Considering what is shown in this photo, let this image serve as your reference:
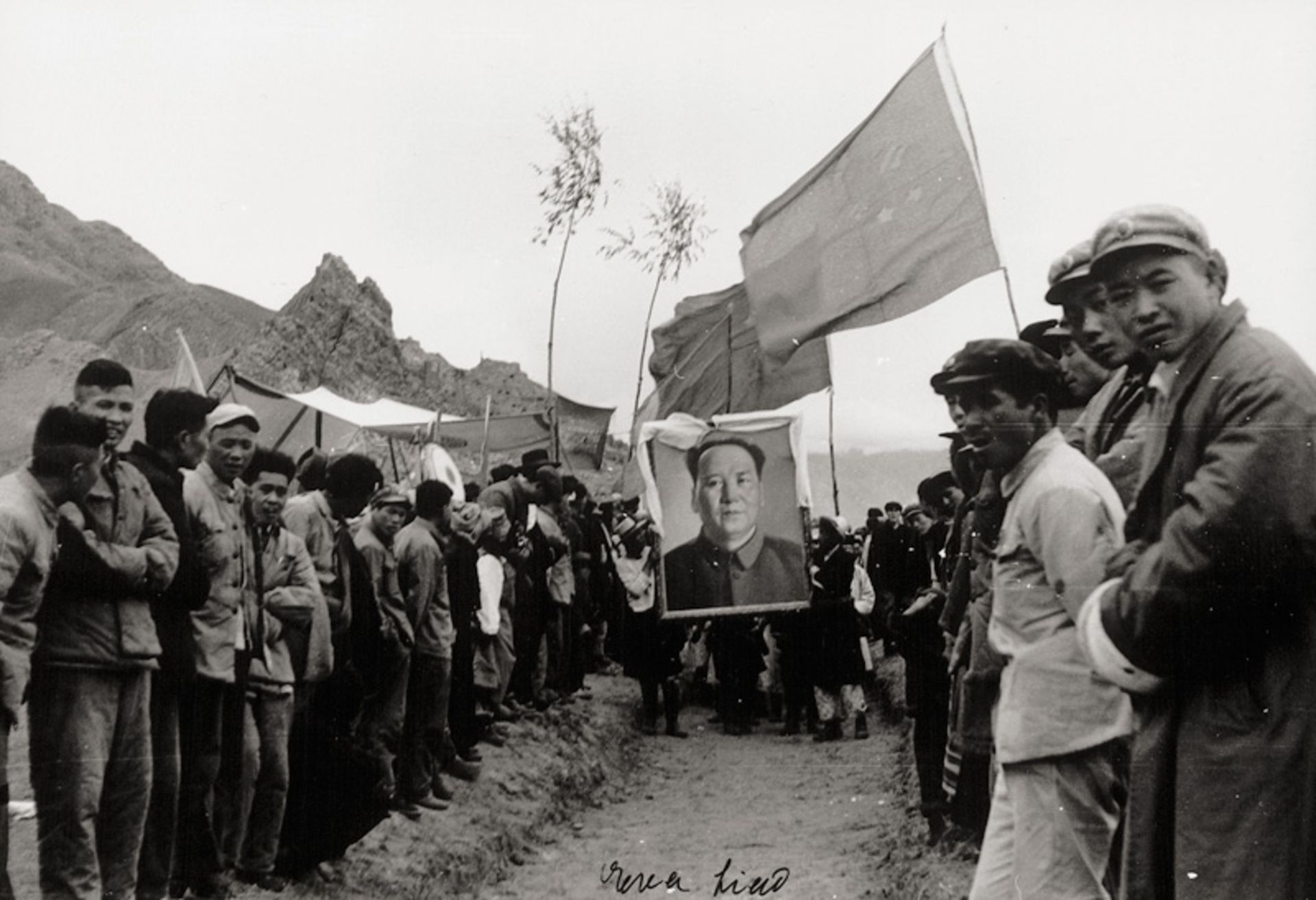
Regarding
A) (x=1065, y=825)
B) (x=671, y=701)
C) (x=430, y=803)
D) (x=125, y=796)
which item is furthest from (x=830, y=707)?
(x=1065, y=825)

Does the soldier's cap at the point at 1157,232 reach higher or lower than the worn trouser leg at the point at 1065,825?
higher

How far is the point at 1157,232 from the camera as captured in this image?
293 centimetres

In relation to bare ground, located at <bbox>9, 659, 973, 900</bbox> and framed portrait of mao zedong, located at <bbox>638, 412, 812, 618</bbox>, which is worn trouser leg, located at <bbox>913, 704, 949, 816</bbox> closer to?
bare ground, located at <bbox>9, 659, 973, 900</bbox>

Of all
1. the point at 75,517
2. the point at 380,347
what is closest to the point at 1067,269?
the point at 75,517

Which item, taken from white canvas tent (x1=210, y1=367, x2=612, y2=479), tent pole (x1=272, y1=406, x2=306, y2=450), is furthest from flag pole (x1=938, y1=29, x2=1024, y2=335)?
tent pole (x1=272, y1=406, x2=306, y2=450)

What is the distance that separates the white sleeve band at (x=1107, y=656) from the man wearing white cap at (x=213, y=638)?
369 centimetres

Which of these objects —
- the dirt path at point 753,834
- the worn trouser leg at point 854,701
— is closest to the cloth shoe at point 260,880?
the dirt path at point 753,834

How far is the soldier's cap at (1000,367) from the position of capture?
3994 mm

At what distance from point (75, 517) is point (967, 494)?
381cm

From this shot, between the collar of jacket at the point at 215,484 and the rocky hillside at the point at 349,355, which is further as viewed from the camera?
the rocky hillside at the point at 349,355

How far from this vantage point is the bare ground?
711cm

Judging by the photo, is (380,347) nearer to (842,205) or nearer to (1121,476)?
(842,205)

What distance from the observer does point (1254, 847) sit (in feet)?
8.50

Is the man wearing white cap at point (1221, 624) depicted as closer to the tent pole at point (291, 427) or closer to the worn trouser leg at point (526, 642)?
the worn trouser leg at point (526, 642)
